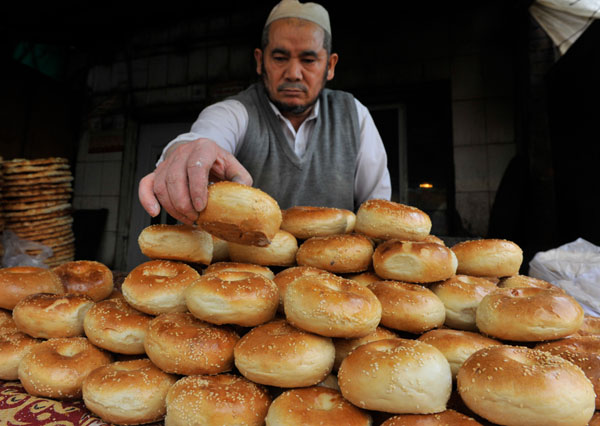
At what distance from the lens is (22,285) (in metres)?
1.56

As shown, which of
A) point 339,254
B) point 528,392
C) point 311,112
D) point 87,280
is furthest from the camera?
point 311,112

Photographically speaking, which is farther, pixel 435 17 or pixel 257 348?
pixel 435 17

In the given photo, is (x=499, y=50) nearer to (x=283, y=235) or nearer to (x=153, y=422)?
(x=283, y=235)

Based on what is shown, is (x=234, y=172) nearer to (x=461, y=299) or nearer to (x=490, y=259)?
(x=461, y=299)

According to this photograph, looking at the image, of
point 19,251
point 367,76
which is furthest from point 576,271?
point 19,251

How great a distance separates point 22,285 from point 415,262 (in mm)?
1708

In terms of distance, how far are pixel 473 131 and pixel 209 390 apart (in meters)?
4.72

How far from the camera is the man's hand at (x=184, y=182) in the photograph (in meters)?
1.25

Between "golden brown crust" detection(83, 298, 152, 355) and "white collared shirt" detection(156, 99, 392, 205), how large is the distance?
138 centimetres

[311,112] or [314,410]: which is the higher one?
[311,112]

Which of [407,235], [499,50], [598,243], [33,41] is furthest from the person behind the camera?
[33,41]

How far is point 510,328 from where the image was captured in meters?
1.15

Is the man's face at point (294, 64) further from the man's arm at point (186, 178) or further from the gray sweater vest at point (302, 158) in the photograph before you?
the man's arm at point (186, 178)

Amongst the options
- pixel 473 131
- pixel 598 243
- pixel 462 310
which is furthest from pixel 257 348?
pixel 473 131
